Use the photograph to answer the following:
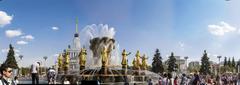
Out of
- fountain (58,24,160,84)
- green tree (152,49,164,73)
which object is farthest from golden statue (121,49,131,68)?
green tree (152,49,164,73)

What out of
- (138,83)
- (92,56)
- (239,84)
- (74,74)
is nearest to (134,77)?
(138,83)

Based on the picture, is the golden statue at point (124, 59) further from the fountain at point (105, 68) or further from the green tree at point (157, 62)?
the green tree at point (157, 62)

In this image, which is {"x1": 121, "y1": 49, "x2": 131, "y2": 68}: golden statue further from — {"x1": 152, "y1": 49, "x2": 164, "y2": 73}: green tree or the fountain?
{"x1": 152, "y1": 49, "x2": 164, "y2": 73}: green tree

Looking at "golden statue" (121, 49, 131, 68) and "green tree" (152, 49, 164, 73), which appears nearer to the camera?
"golden statue" (121, 49, 131, 68)

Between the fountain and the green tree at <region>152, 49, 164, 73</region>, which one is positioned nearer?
the fountain

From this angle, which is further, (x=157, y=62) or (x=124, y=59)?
(x=157, y=62)

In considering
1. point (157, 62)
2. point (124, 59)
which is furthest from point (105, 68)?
point (157, 62)

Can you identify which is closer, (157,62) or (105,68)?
(105,68)

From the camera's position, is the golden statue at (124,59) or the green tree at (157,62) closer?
the golden statue at (124,59)

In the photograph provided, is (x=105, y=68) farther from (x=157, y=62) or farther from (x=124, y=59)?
(x=157, y=62)

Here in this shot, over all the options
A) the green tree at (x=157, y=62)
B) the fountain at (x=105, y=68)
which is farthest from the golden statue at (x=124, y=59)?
the green tree at (x=157, y=62)

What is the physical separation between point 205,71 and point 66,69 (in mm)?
80838

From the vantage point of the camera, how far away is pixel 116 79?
32.1 meters

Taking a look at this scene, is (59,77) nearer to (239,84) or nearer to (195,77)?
(195,77)
